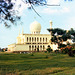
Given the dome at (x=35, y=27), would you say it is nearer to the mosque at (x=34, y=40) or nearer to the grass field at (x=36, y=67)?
the mosque at (x=34, y=40)

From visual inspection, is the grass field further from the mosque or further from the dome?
the dome

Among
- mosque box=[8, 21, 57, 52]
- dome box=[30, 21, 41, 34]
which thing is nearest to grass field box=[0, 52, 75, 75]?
mosque box=[8, 21, 57, 52]

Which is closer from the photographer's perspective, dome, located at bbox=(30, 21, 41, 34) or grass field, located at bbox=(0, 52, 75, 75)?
grass field, located at bbox=(0, 52, 75, 75)

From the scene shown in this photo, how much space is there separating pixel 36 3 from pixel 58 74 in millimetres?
3620

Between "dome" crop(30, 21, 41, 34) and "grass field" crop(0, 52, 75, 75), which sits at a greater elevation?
"dome" crop(30, 21, 41, 34)

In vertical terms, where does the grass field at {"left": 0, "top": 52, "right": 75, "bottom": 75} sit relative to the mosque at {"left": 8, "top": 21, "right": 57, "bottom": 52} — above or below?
below

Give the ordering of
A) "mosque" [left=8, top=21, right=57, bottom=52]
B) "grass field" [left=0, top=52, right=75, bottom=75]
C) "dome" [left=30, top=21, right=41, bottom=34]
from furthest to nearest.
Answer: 1. "dome" [left=30, top=21, right=41, bottom=34]
2. "mosque" [left=8, top=21, right=57, bottom=52]
3. "grass field" [left=0, top=52, right=75, bottom=75]

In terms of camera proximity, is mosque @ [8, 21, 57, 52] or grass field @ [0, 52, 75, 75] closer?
grass field @ [0, 52, 75, 75]

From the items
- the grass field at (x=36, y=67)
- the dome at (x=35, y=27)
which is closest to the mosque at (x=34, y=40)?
the dome at (x=35, y=27)

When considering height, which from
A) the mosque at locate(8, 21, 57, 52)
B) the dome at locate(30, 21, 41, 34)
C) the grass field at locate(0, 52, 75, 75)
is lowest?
the grass field at locate(0, 52, 75, 75)

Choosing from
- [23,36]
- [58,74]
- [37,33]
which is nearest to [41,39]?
[37,33]

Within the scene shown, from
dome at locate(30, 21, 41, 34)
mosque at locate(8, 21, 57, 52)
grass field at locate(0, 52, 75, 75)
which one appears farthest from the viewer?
dome at locate(30, 21, 41, 34)

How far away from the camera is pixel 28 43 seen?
54344mm

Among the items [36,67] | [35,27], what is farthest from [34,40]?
[36,67]
